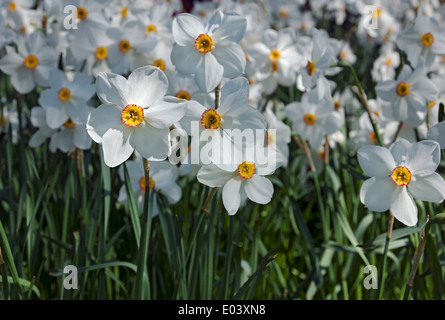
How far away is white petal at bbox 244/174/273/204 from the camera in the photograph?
46.3 inches

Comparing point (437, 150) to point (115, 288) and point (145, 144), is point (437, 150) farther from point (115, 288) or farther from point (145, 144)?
point (115, 288)

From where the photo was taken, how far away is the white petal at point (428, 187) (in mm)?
1166

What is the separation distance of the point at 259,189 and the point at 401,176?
1.09ft

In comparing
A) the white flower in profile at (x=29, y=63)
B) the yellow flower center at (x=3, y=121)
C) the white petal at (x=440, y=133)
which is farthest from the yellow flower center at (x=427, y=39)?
the yellow flower center at (x=3, y=121)

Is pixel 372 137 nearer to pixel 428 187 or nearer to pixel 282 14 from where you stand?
pixel 428 187

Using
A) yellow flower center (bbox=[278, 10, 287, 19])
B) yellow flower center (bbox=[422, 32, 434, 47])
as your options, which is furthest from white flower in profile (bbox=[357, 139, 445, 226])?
yellow flower center (bbox=[278, 10, 287, 19])

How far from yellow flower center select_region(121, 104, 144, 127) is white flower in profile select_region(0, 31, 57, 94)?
956 mm

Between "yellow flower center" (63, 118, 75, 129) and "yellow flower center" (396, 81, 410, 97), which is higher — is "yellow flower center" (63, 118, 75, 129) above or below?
below

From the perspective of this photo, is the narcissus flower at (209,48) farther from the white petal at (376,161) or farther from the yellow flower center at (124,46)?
the yellow flower center at (124,46)

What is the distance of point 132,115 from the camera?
1070 millimetres

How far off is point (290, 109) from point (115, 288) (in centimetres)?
95

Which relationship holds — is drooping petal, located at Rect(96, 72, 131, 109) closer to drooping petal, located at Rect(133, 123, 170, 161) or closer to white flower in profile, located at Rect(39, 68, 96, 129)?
drooping petal, located at Rect(133, 123, 170, 161)

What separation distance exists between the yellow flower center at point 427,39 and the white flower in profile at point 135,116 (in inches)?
42.7
